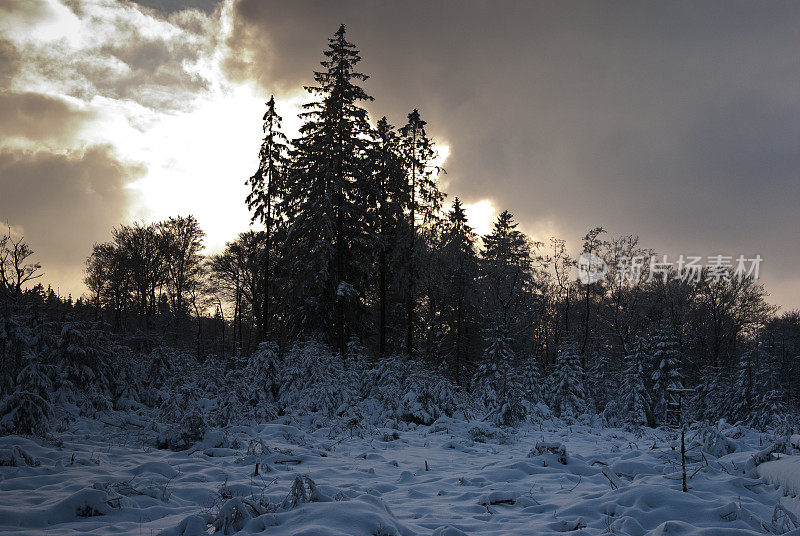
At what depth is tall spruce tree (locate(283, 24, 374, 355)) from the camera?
19.4 metres

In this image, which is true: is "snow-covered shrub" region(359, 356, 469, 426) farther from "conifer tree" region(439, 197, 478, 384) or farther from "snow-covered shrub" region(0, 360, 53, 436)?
"conifer tree" region(439, 197, 478, 384)

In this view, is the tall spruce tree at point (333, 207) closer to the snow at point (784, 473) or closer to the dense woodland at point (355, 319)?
the dense woodland at point (355, 319)

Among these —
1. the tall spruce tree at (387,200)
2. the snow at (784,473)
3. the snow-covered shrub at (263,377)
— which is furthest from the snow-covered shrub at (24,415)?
the tall spruce tree at (387,200)

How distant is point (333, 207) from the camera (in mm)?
19312

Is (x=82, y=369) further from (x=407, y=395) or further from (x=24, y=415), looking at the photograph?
(x=407, y=395)

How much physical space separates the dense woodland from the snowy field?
6.61 feet

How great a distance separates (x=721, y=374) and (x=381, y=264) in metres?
17.0

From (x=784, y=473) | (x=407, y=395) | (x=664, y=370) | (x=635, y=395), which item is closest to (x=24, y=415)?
(x=407, y=395)

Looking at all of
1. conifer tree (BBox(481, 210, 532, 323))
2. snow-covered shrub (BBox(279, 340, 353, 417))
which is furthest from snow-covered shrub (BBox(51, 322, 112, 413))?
conifer tree (BBox(481, 210, 532, 323))

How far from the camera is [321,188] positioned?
19.8m

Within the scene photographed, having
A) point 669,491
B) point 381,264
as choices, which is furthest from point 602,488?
point 381,264

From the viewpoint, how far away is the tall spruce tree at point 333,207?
→ 19.4 meters

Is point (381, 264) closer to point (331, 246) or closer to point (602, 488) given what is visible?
point (331, 246)

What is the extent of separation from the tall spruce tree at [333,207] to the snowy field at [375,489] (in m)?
10.7
